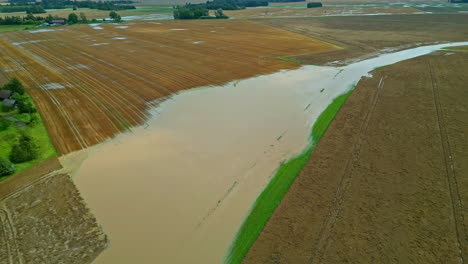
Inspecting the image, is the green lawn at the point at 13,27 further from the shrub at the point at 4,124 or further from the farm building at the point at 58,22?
the shrub at the point at 4,124

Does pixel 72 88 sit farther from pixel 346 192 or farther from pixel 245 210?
pixel 346 192

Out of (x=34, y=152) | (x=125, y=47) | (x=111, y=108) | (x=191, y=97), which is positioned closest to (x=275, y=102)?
(x=191, y=97)

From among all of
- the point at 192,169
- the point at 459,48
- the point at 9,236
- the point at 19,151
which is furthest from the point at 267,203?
the point at 459,48

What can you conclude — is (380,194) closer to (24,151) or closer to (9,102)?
(24,151)

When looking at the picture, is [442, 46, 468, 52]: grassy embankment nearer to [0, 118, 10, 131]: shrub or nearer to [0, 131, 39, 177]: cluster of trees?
[0, 131, 39, 177]: cluster of trees

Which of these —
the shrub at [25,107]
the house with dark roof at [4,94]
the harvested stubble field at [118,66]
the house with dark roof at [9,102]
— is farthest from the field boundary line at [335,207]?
the house with dark roof at [4,94]
